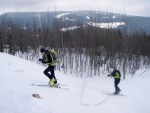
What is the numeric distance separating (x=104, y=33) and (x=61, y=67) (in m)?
5.99

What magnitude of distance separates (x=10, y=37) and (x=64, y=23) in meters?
7.08

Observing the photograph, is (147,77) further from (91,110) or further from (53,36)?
(91,110)

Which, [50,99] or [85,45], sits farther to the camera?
[85,45]

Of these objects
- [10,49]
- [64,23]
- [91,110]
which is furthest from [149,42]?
[91,110]

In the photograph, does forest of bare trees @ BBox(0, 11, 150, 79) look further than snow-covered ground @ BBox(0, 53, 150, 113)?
Yes

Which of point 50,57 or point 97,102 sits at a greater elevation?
point 50,57

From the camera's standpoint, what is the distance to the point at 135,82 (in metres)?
24.3

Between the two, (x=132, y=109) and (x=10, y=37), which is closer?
(x=132, y=109)

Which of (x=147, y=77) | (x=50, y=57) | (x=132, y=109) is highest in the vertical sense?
(x=50, y=57)

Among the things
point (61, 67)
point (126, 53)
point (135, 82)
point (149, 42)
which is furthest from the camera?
point (149, 42)

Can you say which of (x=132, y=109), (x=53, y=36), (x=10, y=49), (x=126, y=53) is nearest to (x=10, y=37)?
(x=10, y=49)

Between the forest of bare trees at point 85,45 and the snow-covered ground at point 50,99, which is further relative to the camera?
the forest of bare trees at point 85,45

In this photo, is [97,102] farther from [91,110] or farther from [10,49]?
[10,49]

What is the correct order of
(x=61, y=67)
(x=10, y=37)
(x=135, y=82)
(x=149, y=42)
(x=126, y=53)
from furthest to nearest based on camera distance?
(x=149, y=42) < (x=10, y=37) < (x=61, y=67) < (x=126, y=53) < (x=135, y=82)
